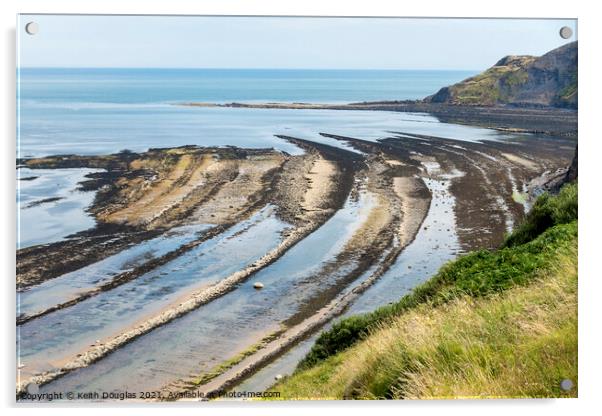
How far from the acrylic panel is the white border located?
0.49ft

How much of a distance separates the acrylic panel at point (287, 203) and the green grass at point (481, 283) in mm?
41

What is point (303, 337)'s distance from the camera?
1078cm

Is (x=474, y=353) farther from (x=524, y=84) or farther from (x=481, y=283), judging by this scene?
(x=524, y=84)

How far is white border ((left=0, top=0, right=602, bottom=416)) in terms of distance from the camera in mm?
9406

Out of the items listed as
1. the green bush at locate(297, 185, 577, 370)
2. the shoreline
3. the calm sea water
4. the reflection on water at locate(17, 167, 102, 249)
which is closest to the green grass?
the green bush at locate(297, 185, 577, 370)

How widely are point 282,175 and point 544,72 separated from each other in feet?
13.6

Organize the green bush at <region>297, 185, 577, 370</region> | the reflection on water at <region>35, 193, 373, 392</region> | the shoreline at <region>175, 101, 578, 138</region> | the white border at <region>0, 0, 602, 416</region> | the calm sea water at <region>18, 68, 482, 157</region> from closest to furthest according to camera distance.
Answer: the white border at <region>0, 0, 602, 416</region> → the reflection on water at <region>35, 193, 373, 392</region> → the green bush at <region>297, 185, 577, 370</region> → the calm sea water at <region>18, 68, 482, 157</region> → the shoreline at <region>175, 101, 578, 138</region>

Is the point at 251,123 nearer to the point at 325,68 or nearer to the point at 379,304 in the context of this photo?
the point at 325,68

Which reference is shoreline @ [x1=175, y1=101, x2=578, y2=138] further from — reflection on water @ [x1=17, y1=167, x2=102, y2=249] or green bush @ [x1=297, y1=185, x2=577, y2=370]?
reflection on water @ [x1=17, y1=167, x2=102, y2=249]

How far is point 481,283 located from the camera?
989 centimetres

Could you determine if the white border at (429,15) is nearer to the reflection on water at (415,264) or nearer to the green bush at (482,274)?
the green bush at (482,274)

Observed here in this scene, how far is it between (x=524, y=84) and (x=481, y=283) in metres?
3.12

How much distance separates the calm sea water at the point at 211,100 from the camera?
434 inches

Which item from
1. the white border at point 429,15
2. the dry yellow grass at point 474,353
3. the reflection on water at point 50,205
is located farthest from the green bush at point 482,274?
the reflection on water at point 50,205
